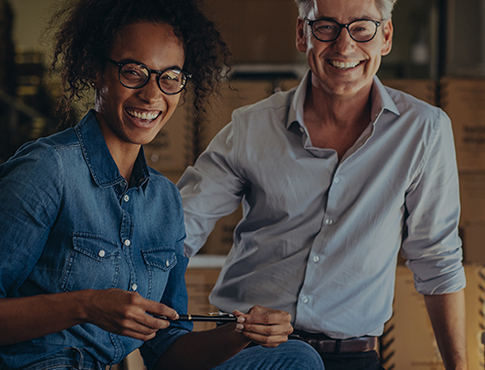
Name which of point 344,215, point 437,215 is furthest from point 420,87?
point 344,215

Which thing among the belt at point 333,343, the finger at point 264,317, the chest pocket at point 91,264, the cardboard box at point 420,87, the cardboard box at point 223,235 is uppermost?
the cardboard box at point 420,87

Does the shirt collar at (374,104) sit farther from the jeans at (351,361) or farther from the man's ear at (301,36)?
the jeans at (351,361)

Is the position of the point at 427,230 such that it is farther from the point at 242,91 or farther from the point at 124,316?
the point at 242,91

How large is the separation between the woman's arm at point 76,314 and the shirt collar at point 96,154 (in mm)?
226

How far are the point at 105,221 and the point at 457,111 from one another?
6.34 ft

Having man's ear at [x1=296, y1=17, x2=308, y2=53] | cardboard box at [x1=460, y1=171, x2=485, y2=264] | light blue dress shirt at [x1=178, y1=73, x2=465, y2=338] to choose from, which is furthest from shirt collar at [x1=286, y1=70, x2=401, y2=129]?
cardboard box at [x1=460, y1=171, x2=485, y2=264]

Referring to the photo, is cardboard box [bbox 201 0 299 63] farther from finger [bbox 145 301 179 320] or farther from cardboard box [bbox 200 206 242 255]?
finger [bbox 145 301 179 320]

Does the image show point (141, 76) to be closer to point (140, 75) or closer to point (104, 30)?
point (140, 75)

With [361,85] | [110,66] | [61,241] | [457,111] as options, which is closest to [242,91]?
[457,111]

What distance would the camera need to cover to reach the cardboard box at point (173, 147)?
2504 millimetres

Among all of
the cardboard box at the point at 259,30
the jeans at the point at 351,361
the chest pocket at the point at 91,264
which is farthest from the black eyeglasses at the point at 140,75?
the cardboard box at the point at 259,30

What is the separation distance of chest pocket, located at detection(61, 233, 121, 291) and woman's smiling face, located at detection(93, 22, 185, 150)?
205mm

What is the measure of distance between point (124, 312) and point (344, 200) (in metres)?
0.74

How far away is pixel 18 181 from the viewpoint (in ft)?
2.77
